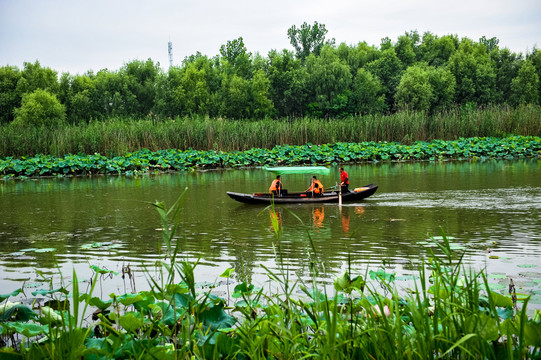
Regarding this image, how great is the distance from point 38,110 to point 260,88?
1955cm

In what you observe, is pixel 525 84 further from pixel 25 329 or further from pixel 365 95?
pixel 25 329

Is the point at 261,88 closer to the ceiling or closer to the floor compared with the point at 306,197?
closer to the ceiling

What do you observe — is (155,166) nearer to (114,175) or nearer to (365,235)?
(114,175)

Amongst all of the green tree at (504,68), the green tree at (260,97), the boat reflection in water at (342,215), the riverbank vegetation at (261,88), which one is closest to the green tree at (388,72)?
the riverbank vegetation at (261,88)

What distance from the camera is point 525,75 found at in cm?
5884

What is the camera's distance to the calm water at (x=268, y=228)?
5797 mm

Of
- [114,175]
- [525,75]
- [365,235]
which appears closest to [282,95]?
[525,75]

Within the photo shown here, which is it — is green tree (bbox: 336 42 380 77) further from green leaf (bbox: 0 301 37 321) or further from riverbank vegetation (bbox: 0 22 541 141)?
green leaf (bbox: 0 301 37 321)

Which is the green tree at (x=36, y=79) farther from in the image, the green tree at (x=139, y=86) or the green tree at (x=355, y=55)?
the green tree at (x=355, y=55)

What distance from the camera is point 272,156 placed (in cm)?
2292

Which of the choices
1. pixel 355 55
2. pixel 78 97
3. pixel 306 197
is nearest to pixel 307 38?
pixel 355 55

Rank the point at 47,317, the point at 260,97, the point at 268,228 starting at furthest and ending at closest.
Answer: the point at 260,97, the point at 268,228, the point at 47,317

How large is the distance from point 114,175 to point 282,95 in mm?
35736

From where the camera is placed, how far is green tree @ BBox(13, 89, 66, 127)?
1714 inches
